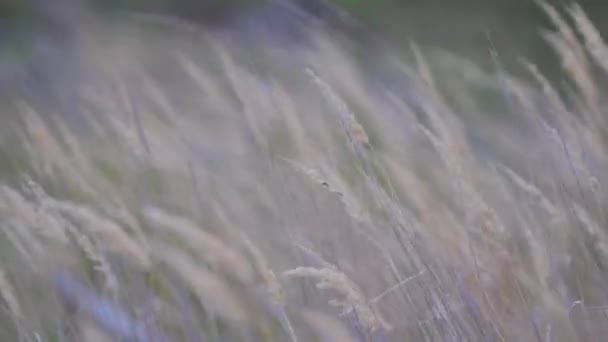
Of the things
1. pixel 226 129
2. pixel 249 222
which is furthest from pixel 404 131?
pixel 249 222

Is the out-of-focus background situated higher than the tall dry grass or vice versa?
the out-of-focus background

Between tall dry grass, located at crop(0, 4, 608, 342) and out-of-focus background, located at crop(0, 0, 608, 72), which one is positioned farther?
out-of-focus background, located at crop(0, 0, 608, 72)

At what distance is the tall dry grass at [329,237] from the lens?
174 centimetres

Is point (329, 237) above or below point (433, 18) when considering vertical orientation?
below

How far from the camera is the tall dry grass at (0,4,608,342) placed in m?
1.74

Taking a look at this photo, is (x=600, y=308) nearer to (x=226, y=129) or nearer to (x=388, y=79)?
(x=226, y=129)

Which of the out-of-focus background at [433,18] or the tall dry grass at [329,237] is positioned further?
the out-of-focus background at [433,18]

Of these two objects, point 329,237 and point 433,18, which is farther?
point 433,18

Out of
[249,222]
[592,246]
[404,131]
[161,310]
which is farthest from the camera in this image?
[404,131]

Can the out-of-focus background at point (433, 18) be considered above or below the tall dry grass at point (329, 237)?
above

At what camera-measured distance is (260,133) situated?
2338 millimetres

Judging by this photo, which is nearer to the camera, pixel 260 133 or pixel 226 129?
pixel 260 133

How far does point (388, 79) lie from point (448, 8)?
521 cm

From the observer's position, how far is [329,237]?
7.14 feet
